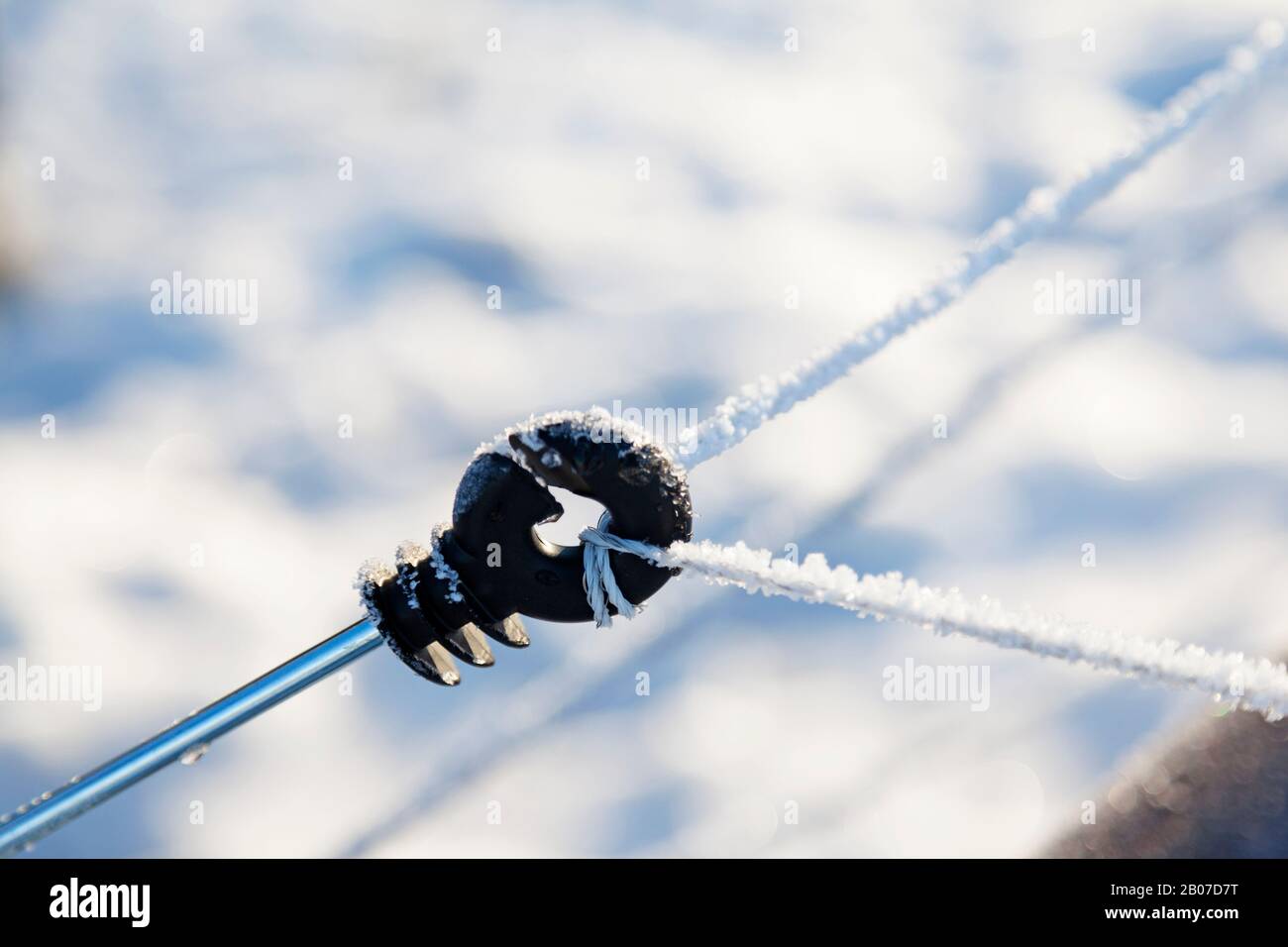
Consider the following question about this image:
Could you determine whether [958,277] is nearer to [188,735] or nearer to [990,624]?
[990,624]

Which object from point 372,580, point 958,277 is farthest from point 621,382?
point 372,580

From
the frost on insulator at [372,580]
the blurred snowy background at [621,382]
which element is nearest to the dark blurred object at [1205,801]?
the blurred snowy background at [621,382]

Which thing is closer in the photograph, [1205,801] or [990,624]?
[990,624]

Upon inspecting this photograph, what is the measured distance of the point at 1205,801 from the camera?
1537mm

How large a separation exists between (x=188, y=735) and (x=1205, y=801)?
1425 mm

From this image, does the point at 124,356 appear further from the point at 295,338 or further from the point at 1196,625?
the point at 1196,625

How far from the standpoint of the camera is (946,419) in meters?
2.60

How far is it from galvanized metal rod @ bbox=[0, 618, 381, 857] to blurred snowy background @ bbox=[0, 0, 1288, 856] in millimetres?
929

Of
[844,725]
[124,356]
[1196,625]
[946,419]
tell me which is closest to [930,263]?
[946,419]

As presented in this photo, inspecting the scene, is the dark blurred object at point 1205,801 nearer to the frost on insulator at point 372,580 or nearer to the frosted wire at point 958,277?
the frosted wire at point 958,277

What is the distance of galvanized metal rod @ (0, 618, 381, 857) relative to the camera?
1.06 m

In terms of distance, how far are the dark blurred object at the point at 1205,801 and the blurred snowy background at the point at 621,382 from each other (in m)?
0.13

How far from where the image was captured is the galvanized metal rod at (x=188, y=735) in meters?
1.06

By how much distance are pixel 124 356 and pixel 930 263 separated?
2.24 metres
